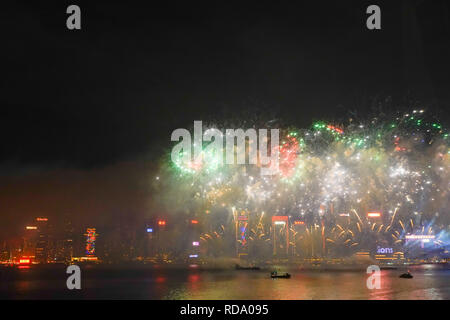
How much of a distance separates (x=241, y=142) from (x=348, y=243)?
62.0 m

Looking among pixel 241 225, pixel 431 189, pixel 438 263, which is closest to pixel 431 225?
pixel 438 263

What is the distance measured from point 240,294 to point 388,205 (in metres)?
26.3

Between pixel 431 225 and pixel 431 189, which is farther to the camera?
pixel 431 225

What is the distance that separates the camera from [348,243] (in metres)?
105

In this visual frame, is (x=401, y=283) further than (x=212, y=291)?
Yes

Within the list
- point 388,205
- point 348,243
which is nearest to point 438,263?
point 348,243

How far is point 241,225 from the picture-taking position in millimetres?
83750

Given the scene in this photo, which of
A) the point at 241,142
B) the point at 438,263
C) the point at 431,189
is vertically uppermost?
the point at 241,142

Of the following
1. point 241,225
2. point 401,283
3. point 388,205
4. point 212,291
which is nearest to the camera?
point 212,291

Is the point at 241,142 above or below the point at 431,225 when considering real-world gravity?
above
